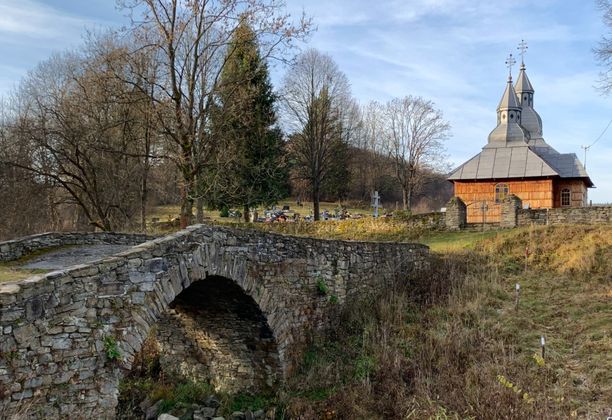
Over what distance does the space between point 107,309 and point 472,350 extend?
717 centimetres

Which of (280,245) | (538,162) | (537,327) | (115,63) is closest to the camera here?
(280,245)

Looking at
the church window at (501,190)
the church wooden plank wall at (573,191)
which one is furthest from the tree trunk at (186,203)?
the church wooden plank wall at (573,191)

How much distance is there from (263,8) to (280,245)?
10.3 m

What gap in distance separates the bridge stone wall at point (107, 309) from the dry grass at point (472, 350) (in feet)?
5.35

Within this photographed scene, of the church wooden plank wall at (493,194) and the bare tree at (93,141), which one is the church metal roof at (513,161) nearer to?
the church wooden plank wall at (493,194)

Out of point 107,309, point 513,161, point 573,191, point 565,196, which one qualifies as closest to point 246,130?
point 107,309

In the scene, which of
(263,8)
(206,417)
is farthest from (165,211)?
(206,417)

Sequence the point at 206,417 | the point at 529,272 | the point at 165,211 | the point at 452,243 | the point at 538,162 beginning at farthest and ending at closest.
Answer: the point at 165,211
the point at 538,162
the point at 452,243
the point at 529,272
the point at 206,417

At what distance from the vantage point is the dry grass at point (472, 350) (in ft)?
27.6

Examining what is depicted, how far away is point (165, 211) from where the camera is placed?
33.6 metres

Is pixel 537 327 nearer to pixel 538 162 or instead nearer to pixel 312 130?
pixel 538 162

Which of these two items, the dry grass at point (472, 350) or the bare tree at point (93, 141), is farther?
the bare tree at point (93, 141)

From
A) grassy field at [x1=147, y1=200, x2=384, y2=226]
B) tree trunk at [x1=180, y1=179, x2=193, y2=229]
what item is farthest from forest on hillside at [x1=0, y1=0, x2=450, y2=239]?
grassy field at [x1=147, y1=200, x2=384, y2=226]

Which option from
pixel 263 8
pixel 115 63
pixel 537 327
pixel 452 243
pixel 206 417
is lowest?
pixel 206 417
